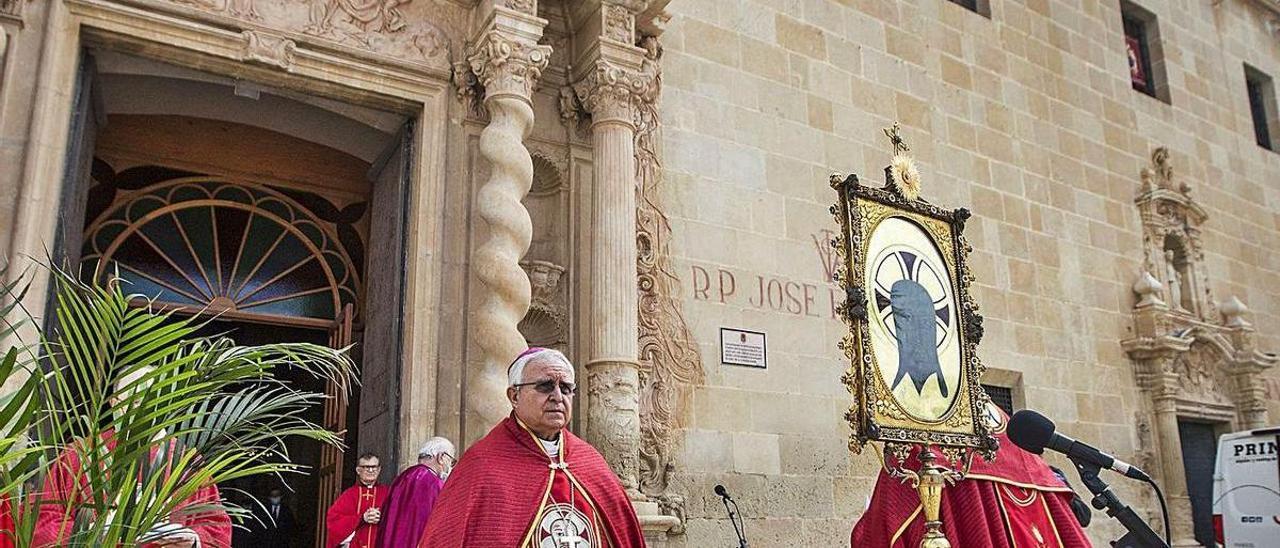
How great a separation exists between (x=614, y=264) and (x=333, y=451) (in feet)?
8.89

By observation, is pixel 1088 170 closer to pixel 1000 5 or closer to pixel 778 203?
pixel 1000 5

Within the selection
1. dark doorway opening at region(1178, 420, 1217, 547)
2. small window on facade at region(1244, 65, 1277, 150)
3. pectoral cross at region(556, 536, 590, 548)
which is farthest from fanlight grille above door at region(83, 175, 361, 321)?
small window on facade at region(1244, 65, 1277, 150)

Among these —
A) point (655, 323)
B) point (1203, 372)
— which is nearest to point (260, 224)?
point (655, 323)

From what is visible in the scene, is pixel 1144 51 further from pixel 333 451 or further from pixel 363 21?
pixel 333 451

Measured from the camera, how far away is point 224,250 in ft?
26.2

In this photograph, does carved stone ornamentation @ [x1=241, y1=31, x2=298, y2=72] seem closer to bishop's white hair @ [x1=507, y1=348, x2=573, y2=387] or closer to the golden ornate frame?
bishop's white hair @ [x1=507, y1=348, x2=573, y2=387]

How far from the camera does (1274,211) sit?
14.4 metres

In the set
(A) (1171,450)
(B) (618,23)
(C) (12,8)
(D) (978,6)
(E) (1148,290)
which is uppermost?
(D) (978,6)

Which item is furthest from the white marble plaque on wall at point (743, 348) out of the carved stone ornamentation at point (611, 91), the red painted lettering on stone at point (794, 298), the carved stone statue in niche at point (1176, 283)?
the carved stone statue in niche at point (1176, 283)

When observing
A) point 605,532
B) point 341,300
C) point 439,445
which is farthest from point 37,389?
point 341,300

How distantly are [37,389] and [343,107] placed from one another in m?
5.46

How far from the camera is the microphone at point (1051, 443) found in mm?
3826

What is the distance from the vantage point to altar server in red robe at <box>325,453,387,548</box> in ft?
21.9

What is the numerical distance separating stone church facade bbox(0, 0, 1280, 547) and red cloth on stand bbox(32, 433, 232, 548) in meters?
2.24
